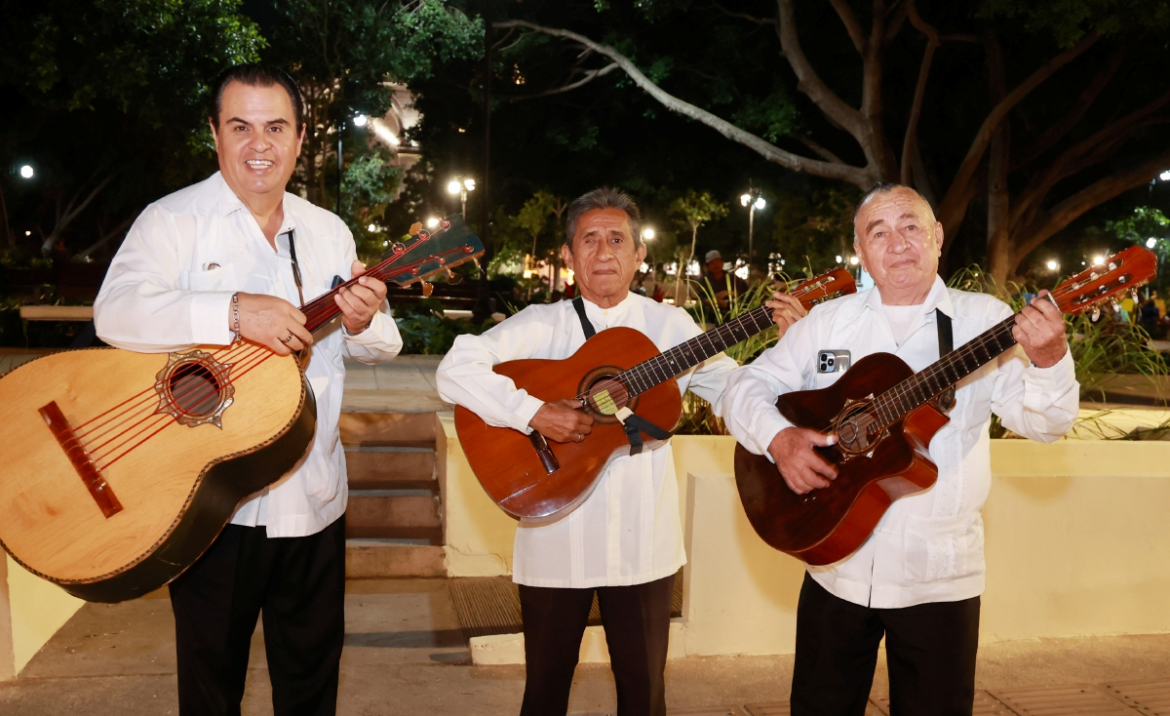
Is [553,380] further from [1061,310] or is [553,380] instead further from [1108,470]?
[1108,470]

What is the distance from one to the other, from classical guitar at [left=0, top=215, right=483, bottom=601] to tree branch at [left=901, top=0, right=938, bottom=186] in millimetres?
13665

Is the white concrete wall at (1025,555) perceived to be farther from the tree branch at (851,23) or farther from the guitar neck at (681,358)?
the tree branch at (851,23)

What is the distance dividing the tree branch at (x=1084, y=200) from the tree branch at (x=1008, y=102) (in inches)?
68.1

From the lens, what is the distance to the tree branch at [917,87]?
14.0 metres

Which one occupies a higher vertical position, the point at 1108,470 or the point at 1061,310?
the point at 1061,310

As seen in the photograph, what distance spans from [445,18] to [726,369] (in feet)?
80.9

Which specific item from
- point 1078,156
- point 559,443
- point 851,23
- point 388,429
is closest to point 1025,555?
point 559,443

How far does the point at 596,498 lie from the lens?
3.04m

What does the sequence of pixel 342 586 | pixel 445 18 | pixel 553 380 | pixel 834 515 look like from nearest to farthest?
1. pixel 834 515
2. pixel 342 586
3. pixel 553 380
4. pixel 445 18

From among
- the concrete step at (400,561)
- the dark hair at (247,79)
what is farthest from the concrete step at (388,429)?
the dark hair at (247,79)

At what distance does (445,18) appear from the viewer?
25750 millimetres

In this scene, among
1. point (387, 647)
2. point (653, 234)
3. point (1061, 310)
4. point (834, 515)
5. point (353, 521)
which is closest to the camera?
point (1061, 310)

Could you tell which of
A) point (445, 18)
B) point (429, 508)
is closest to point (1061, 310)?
point (429, 508)

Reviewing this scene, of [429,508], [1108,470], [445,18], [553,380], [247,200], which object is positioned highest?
[445,18]
